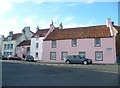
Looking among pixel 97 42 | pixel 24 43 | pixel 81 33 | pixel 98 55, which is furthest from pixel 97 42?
pixel 24 43

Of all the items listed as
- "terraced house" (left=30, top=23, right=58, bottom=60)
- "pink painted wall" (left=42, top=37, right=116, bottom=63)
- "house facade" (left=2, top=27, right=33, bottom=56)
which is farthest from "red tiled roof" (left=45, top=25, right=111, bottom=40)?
"house facade" (left=2, top=27, right=33, bottom=56)

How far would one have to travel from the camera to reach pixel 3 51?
75312mm

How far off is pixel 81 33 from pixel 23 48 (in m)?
26.0

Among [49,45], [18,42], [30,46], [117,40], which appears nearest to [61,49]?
[49,45]

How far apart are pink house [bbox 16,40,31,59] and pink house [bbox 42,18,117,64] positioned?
15616 millimetres

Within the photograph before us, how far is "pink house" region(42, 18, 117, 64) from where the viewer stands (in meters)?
42.4

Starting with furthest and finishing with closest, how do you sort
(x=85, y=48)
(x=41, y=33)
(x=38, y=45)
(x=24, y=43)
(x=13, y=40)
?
(x=13, y=40)
(x=24, y=43)
(x=41, y=33)
(x=38, y=45)
(x=85, y=48)

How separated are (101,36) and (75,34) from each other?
6.55 meters

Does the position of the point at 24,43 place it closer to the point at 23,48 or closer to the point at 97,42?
the point at 23,48

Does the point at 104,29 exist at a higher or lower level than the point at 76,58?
higher

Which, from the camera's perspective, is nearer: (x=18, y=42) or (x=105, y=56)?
(x=105, y=56)

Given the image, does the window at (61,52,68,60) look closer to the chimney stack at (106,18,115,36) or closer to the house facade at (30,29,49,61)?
the chimney stack at (106,18,115,36)

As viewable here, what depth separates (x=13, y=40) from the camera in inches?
2884

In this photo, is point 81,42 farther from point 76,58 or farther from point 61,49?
point 76,58
